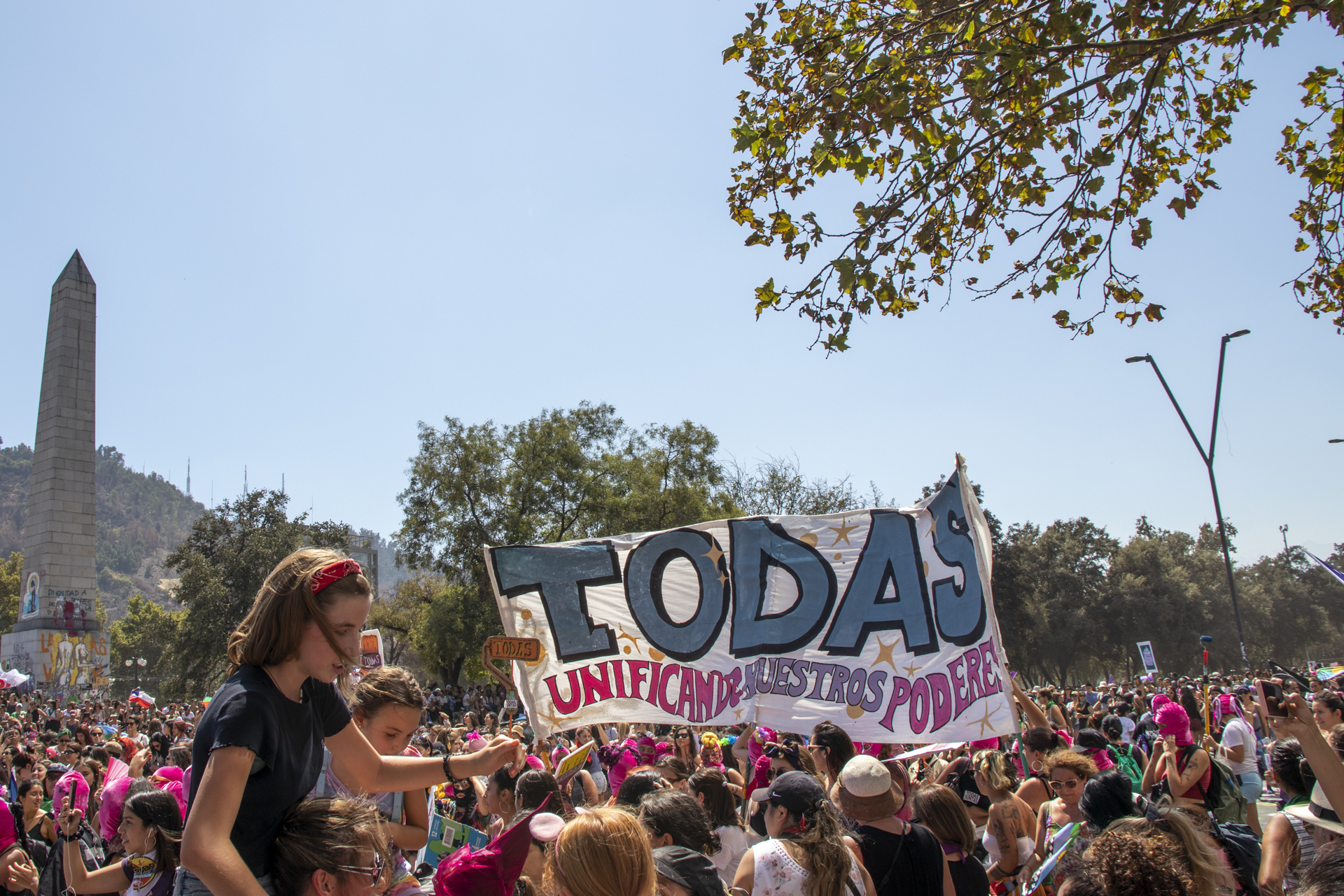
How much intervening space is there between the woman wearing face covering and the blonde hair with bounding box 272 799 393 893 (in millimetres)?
5600

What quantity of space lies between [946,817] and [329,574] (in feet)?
11.8

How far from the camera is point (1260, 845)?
447cm

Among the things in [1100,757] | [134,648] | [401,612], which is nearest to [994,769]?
[1100,757]

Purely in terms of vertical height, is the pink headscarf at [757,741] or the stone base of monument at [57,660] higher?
the stone base of monument at [57,660]

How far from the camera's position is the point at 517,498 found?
116 ft

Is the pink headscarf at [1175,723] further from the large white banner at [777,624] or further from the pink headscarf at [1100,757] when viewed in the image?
the large white banner at [777,624]

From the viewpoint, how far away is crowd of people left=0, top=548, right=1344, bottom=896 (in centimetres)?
210

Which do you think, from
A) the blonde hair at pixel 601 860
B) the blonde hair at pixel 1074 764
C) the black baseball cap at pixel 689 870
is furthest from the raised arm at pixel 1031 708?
the blonde hair at pixel 601 860

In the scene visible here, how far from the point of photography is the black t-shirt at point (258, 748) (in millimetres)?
2035

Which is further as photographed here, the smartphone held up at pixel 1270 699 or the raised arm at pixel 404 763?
the smartphone held up at pixel 1270 699

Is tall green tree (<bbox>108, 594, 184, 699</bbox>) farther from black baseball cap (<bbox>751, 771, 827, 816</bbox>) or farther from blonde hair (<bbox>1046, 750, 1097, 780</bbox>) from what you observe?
black baseball cap (<bbox>751, 771, 827, 816</bbox>)

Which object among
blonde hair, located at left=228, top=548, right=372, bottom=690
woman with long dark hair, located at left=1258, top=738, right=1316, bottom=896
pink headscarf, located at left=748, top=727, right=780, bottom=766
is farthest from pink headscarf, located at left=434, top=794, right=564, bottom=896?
pink headscarf, located at left=748, top=727, right=780, bottom=766

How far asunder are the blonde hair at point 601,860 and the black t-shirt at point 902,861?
1.77m

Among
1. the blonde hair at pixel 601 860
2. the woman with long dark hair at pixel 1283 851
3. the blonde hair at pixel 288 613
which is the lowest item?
the woman with long dark hair at pixel 1283 851
